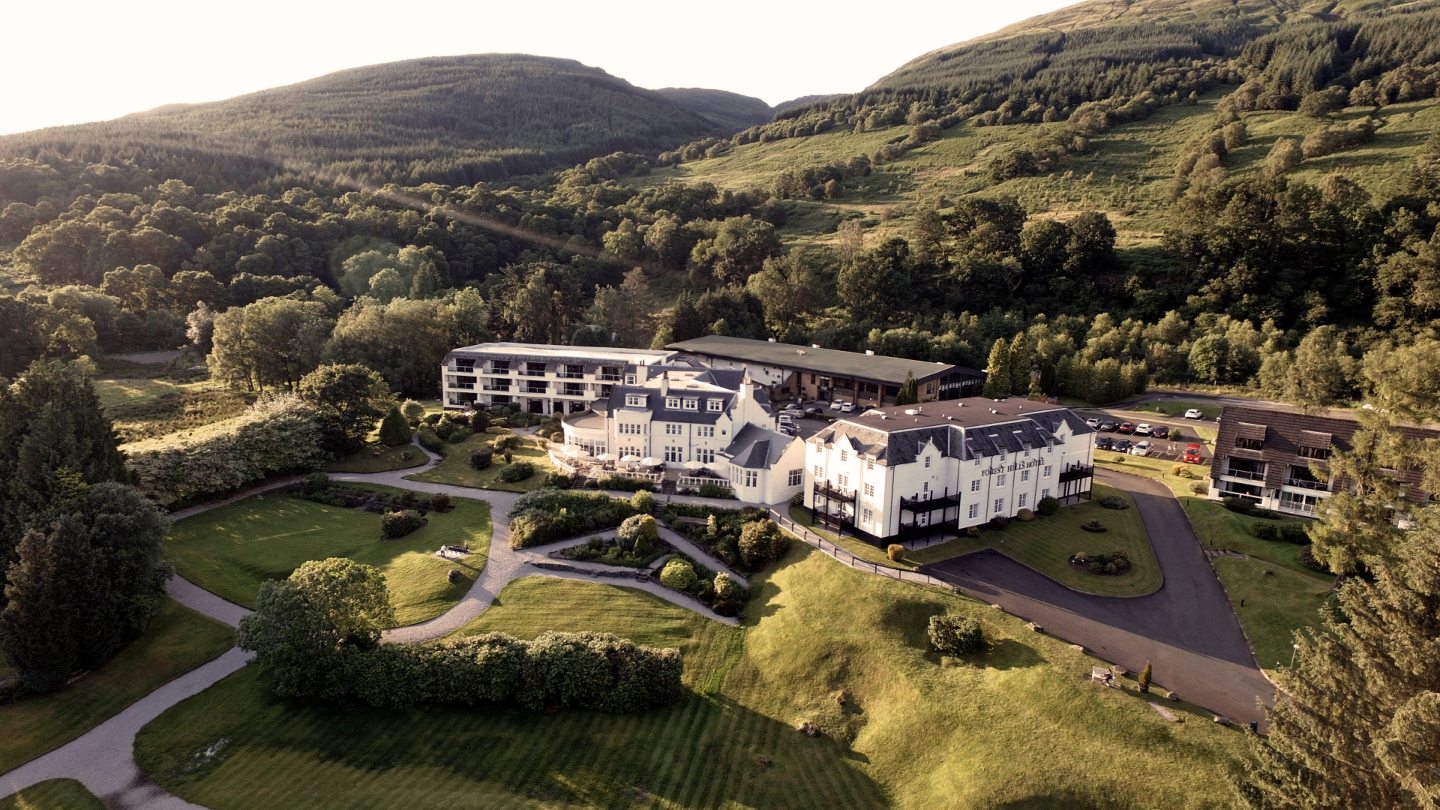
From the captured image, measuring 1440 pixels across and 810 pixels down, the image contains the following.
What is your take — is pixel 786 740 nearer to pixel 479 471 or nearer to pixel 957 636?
pixel 957 636

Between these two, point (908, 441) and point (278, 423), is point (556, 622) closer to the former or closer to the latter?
point (908, 441)

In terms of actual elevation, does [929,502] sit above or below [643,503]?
above

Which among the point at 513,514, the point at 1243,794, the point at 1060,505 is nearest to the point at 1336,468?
the point at 1060,505

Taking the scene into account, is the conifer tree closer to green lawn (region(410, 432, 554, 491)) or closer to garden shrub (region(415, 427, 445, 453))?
green lawn (region(410, 432, 554, 491))

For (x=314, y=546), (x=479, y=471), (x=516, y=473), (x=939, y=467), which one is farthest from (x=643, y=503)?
(x=314, y=546)

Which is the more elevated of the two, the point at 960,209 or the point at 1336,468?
the point at 960,209

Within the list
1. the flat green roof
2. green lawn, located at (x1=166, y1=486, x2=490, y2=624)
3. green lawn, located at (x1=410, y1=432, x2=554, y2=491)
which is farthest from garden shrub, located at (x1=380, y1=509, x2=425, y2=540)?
the flat green roof
